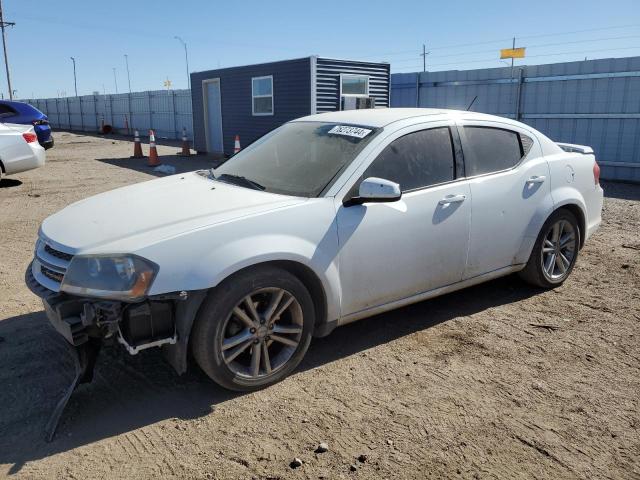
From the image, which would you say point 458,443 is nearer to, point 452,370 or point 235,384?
point 452,370

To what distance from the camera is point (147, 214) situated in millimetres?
3402

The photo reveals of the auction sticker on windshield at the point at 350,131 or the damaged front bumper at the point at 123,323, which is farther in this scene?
the auction sticker on windshield at the point at 350,131

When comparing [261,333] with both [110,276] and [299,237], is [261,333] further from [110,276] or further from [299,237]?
[110,276]

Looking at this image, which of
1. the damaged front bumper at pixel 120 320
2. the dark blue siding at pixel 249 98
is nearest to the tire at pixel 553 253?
the damaged front bumper at pixel 120 320

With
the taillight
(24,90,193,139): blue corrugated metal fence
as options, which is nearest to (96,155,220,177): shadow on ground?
the taillight

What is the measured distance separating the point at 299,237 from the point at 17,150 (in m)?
9.81

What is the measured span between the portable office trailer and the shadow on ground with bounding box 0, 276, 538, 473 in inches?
463

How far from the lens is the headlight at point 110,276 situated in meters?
2.94

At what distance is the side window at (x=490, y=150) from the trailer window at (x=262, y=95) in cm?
1241

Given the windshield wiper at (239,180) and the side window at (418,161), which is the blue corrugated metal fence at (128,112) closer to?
the windshield wiper at (239,180)

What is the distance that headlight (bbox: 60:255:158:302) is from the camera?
2943 mm

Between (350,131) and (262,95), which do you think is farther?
(262,95)

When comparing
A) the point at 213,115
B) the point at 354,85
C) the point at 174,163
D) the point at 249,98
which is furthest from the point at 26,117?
the point at 354,85

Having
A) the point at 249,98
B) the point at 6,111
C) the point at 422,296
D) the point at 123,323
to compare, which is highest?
the point at 249,98
